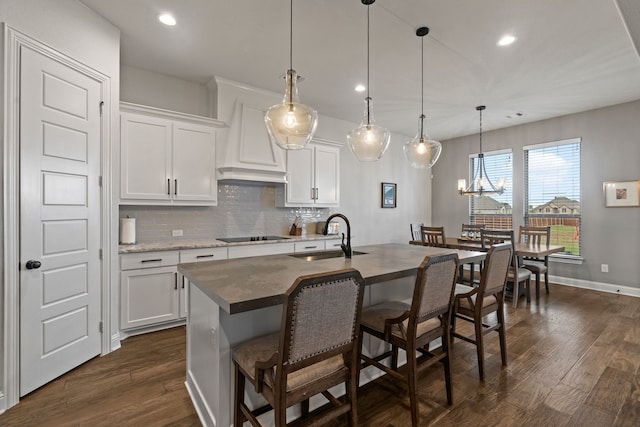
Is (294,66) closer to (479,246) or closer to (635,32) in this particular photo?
(635,32)

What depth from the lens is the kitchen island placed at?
1478mm

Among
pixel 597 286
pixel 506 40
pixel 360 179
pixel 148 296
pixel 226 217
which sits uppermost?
pixel 506 40

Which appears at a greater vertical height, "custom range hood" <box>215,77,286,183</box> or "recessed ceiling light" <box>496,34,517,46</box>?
"recessed ceiling light" <box>496,34,517,46</box>

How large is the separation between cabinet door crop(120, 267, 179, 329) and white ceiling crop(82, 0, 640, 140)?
7.60 feet

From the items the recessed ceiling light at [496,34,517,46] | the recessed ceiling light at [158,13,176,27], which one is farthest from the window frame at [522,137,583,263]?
the recessed ceiling light at [158,13,176,27]

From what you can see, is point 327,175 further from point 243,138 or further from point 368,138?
point 368,138

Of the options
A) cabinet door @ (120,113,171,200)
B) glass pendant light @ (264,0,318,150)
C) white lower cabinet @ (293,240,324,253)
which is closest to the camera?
glass pendant light @ (264,0,318,150)

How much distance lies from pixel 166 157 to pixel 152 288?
1.42 metres

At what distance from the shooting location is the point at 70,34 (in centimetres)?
242

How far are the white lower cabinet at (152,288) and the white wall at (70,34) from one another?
33 centimetres

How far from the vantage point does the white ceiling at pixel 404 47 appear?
8.28 ft

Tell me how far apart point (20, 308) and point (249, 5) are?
2794 millimetres

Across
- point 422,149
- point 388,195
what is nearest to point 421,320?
point 422,149

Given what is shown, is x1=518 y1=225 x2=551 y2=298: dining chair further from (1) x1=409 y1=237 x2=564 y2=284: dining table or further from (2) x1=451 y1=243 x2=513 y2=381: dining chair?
(2) x1=451 y1=243 x2=513 y2=381: dining chair
